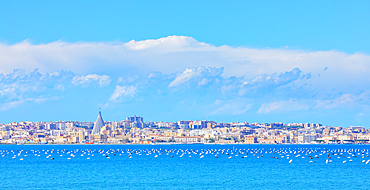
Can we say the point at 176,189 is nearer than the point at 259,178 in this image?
Yes

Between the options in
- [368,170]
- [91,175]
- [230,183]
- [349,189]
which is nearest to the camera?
[349,189]

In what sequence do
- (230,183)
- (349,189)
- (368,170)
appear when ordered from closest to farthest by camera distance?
(349,189) → (230,183) → (368,170)

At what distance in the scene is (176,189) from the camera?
3638 centimetres

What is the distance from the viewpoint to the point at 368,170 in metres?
50.6

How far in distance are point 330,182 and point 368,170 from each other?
12073 mm

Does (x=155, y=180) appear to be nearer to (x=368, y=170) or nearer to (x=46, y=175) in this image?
(x=46, y=175)

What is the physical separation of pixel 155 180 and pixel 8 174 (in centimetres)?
1356

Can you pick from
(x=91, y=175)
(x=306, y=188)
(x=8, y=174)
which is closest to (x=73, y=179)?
(x=91, y=175)

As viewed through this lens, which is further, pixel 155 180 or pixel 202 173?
pixel 202 173

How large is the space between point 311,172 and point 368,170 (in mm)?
5566

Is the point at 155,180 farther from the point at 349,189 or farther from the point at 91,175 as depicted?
the point at 349,189

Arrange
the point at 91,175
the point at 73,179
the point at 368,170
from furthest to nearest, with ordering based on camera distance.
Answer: the point at 368,170, the point at 91,175, the point at 73,179

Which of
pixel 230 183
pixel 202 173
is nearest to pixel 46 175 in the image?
pixel 202 173

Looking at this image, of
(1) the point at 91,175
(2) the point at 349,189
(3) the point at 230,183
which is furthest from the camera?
(1) the point at 91,175
